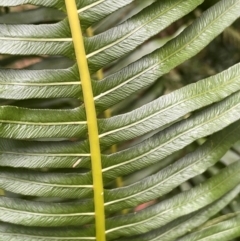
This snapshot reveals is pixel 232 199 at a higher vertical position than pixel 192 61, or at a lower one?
lower

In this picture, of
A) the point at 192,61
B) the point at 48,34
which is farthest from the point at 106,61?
the point at 192,61

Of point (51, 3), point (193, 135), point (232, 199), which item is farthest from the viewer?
point (232, 199)

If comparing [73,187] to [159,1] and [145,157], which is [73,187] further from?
[159,1]

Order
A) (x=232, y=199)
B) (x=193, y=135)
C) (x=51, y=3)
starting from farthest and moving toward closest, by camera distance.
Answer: (x=232, y=199), (x=193, y=135), (x=51, y=3)

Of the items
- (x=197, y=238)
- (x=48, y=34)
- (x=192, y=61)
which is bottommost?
(x=197, y=238)
